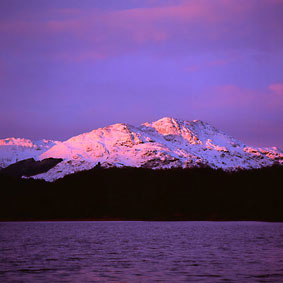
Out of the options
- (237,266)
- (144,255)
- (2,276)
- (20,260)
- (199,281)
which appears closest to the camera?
(199,281)

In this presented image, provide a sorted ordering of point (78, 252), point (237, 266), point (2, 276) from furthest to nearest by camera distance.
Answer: point (78, 252) → point (237, 266) → point (2, 276)

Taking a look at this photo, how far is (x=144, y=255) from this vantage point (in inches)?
2402

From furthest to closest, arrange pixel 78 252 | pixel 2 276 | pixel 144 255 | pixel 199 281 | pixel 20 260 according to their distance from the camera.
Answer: pixel 78 252 → pixel 144 255 → pixel 20 260 → pixel 2 276 → pixel 199 281

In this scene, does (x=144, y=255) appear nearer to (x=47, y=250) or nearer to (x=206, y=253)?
(x=206, y=253)

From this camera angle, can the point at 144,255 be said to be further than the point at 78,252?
No

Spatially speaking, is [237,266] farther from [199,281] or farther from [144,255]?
[144,255]

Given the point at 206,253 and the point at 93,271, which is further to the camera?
the point at 206,253

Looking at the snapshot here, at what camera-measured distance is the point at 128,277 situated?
1650 inches

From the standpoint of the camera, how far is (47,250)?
224ft

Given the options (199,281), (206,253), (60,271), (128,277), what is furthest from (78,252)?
(199,281)

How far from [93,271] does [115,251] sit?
21.0m

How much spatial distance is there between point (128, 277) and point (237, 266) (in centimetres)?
1206

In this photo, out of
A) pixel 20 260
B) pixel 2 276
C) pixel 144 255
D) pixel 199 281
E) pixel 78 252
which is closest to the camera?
pixel 199 281

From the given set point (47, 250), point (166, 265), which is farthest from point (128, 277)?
point (47, 250)
